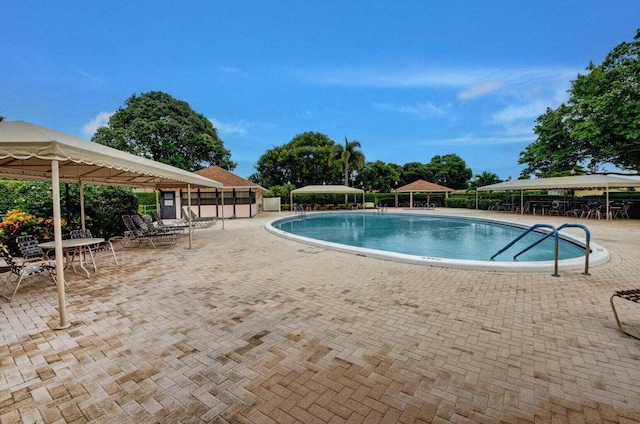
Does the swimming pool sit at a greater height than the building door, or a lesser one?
lesser

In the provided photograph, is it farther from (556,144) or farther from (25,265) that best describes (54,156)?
(556,144)

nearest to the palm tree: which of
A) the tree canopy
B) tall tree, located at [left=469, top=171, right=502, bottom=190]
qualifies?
the tree canopy

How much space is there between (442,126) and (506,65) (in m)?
37.5

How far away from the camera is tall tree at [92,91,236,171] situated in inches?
1069

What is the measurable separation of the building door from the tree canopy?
24.6 metres

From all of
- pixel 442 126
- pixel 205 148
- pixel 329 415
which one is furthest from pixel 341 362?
pixel 442 126

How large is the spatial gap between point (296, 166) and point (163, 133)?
14.7m

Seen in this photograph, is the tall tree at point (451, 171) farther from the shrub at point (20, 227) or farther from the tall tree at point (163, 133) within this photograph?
the shrub at point (20, 227)

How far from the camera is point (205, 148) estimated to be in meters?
30.3

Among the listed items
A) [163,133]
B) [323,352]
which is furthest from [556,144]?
[163,133]

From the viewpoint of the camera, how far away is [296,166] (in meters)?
36.6

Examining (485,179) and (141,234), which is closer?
(141,234)

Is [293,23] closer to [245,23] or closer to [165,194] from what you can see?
[245,23]

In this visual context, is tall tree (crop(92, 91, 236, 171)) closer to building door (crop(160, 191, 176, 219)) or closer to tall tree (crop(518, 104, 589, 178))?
building door (crop(160, 191, 176, 219))
